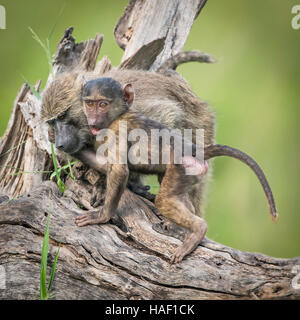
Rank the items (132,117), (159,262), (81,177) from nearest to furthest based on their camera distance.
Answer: (159,262) → (132,117) → (81,177)

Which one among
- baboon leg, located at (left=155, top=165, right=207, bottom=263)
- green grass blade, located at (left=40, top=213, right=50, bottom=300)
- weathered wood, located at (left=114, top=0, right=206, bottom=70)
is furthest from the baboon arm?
weathered wood, located at (left=114, top=0, right=206, bottom=70)

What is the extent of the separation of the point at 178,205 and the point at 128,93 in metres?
0.66

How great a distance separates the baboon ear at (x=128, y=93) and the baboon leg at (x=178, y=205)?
1.43 ft

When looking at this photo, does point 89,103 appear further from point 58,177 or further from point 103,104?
point 58,177

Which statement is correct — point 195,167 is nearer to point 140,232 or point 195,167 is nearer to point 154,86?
point 140,232

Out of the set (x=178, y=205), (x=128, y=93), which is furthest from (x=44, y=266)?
(x=128, y=93)

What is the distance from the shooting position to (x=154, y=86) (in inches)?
126

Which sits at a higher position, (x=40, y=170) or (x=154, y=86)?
(x=154, y=86)

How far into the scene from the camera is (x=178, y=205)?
2502 mm

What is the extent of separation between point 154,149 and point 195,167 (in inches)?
9.3

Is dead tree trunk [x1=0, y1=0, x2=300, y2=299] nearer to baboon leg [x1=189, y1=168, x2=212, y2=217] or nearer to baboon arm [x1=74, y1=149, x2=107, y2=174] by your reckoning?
baboon arm [x1=74, y1=149, x2=107, y2=174]

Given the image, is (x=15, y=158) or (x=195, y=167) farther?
(x=15, y=158)

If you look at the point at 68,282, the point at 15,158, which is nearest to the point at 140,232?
the point at 68,282

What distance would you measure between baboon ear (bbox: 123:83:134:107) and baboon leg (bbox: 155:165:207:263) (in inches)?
17.2
